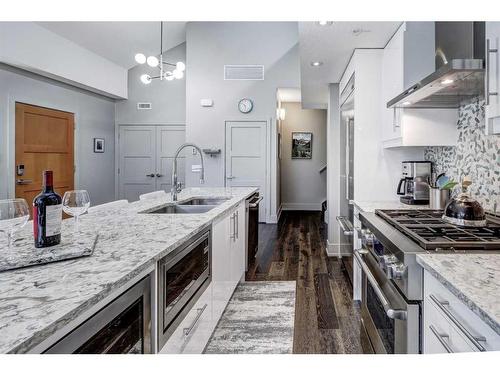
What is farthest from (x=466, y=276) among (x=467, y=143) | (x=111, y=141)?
(x=111, y=141)

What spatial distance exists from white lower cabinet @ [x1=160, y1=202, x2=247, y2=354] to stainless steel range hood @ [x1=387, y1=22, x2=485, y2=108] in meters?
1.39

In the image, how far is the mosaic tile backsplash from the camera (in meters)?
2.05

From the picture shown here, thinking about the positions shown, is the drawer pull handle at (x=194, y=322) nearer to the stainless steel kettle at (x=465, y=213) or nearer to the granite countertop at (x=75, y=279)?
the granite countertop at (x=75, y=279)

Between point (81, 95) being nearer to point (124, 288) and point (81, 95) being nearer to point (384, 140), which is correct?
point (384, 140)

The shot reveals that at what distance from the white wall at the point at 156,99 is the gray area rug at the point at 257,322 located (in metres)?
5.36

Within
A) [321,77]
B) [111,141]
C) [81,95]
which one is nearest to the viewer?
[321,77]

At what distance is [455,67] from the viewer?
1.57 meters

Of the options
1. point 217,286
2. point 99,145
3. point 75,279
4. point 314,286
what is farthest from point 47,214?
point 99,145

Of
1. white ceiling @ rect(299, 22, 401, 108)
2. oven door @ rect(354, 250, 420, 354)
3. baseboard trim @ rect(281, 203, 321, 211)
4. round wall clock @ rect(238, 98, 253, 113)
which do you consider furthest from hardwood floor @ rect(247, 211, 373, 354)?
baseboard trim @ rect(281, 203, 321, 211)

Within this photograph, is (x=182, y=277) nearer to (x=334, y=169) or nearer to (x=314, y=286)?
(x=314, y=286)

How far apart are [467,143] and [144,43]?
21.2 feet

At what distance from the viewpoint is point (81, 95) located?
22.5 ft

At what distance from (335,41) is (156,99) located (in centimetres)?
558

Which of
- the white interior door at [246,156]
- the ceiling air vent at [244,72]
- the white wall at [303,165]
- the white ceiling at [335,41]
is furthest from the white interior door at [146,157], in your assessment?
the white ceiling at [335,41]
